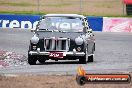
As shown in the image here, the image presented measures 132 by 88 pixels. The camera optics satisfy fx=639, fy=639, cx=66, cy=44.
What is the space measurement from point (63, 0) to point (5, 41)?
3584cm

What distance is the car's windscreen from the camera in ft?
64.2

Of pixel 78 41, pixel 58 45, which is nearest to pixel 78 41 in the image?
pixel 78 41

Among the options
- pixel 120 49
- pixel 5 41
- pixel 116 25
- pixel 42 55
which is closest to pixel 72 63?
pixel 42 55

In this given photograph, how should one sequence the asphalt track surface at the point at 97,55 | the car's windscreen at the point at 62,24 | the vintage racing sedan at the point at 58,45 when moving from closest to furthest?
the asphalt track surface at the point at 97,55
the vintage racing sedan at the point at 58,45
the car's windscreen at the point at 62,24

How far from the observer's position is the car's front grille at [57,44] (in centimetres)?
1875

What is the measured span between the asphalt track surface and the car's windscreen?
1.07 m

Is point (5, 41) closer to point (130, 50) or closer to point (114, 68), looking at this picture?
point (130, 50)

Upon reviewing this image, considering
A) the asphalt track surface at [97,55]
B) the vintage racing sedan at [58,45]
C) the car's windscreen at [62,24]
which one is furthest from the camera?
the car's windscreen at [62,24]

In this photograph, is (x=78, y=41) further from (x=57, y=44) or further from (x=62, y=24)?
(x=62, y=24)

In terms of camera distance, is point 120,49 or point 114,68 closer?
point 114,68

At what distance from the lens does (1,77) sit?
14.8m

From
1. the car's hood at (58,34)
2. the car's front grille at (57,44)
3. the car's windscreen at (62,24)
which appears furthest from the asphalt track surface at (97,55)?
the car's windscreen at (62,24)

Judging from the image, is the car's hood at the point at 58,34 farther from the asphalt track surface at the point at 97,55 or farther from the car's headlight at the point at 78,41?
the asphalt track surface at the point at 97,55

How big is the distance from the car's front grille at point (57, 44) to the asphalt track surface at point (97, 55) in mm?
502
